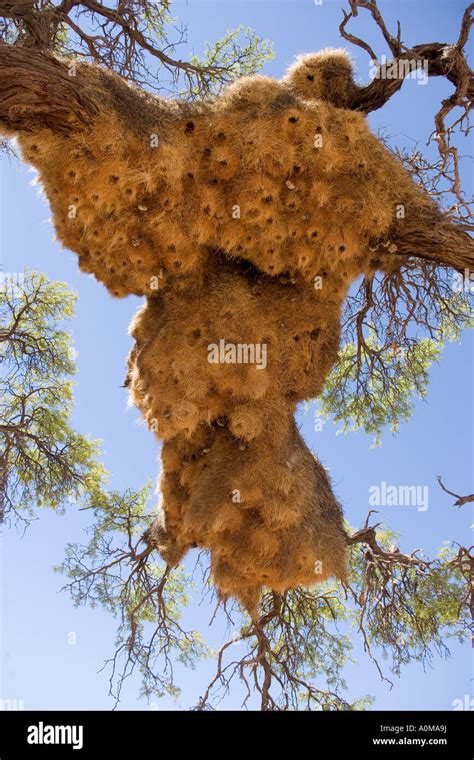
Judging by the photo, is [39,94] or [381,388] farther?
[381,388]

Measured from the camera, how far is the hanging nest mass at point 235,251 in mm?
8008

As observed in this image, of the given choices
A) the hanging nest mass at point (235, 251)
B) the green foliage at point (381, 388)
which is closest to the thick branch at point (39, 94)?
the hanging nest mass at point (235, 251)

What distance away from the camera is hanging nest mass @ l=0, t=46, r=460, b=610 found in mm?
8008

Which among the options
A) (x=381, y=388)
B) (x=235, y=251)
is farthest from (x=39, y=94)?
(x=381, y=388)

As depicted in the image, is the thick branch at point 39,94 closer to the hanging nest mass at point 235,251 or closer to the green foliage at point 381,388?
the hanging nest mass at point 235,251

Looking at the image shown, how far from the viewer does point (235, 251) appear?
28.7 ft

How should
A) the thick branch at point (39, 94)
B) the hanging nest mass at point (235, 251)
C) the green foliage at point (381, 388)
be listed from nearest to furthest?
the thick branch at point (39, 94) < the hanging nest mass at point (235, 251) < the green foliage at point (381, 388)

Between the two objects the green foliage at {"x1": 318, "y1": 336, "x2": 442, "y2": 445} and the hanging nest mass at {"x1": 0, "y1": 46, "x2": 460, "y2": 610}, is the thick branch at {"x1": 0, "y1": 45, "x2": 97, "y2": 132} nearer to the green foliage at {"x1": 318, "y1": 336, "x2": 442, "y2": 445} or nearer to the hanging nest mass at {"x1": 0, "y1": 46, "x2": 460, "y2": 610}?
the hanging nest mass at {"x1": 0, "y1": 46, "x2": 460, "y2": 610}

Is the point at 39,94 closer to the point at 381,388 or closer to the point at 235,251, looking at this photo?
the point at 235,251

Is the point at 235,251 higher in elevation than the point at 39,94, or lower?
lower

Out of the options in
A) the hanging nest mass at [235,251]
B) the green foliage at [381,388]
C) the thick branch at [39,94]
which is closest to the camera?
the thick branch at [39,94]

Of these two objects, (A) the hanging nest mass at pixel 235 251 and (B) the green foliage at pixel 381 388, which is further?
(B) the green foliage at pixel 381 388

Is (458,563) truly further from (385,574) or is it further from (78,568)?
(78,568)

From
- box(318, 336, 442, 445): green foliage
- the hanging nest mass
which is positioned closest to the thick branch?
the hanging nest mass
